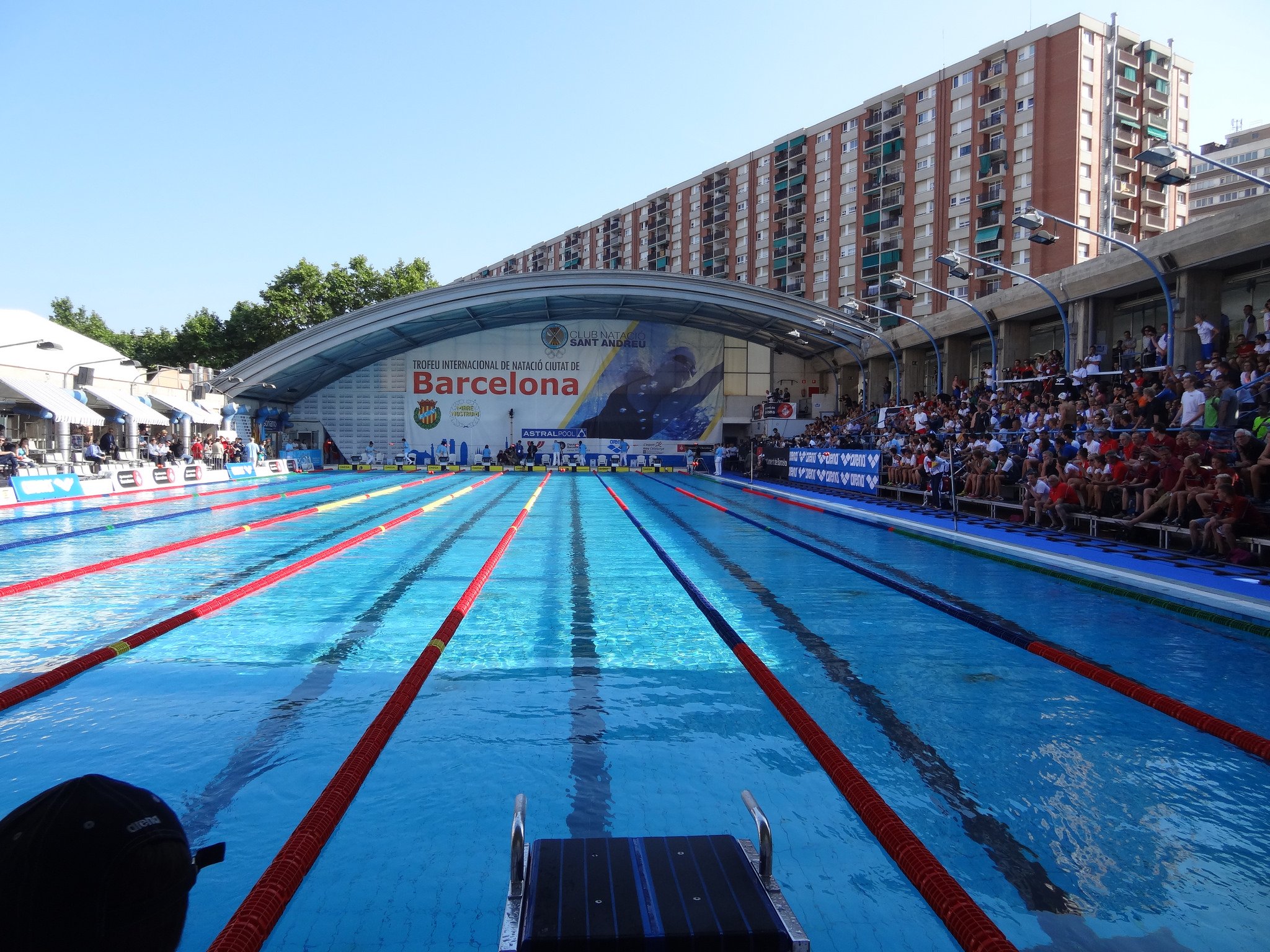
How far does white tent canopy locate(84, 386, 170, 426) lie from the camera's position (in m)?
22.8

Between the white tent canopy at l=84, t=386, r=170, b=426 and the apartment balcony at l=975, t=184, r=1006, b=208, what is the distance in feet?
138

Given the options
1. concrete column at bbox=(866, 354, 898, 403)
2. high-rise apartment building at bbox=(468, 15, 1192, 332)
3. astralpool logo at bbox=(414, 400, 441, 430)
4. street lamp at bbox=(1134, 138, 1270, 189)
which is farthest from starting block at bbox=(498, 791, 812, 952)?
high-rise apartment building at bbox=(468, 15, 1192, 332)

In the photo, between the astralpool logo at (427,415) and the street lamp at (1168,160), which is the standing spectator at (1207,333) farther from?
the astralpool logo at (427,415)

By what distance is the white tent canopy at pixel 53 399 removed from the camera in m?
19.2

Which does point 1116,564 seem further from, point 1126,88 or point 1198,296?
point 1126,88

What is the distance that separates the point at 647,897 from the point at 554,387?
34.7 m

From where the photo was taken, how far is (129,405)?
78.4 ft

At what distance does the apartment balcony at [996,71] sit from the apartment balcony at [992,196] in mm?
6298

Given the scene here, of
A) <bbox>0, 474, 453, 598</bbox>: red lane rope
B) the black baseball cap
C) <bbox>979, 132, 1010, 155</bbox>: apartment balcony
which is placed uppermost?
<bbox>979, 132, 1010, 155</bbox>: apartment balcony

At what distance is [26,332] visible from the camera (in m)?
22.8

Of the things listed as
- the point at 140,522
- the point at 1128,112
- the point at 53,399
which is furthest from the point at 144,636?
the point at 1128,112

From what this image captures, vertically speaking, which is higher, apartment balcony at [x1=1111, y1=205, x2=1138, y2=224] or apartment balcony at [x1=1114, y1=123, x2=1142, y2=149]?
apartment balcony at [x1=1114, y1=123, x2=1142, y2=149]

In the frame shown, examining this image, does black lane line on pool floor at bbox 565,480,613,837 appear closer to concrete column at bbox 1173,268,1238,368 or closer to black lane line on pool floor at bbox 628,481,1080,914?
black lane line on pool floor at bbox 628,481,1080,914

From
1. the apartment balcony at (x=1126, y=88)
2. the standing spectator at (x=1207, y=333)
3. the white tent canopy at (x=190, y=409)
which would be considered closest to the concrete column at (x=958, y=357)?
the standing spectator at (x=1207, y=333)
